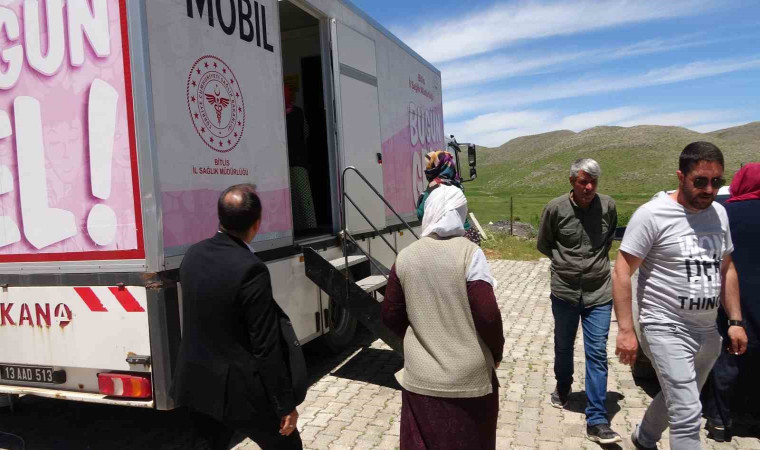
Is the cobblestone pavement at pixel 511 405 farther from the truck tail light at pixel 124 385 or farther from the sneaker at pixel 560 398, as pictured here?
the truck tail light at pixel 124 385

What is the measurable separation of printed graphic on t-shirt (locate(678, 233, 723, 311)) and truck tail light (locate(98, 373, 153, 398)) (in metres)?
2.93

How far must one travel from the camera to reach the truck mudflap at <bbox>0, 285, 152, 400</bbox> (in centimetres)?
321

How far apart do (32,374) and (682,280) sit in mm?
3825

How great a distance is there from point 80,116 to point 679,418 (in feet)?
11.9

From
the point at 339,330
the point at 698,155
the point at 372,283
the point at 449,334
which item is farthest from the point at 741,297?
the point at 339,330

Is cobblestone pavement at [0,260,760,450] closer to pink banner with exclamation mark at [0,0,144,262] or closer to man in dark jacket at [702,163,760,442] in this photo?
man in dark jacket at [702,163,760,442]

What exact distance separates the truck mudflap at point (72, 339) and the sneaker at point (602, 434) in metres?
2.81

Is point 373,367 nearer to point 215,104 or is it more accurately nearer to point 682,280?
point 215,104

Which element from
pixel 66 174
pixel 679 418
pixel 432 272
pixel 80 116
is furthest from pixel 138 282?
pixel 679 418

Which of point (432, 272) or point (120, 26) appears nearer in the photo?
point (432, 272)

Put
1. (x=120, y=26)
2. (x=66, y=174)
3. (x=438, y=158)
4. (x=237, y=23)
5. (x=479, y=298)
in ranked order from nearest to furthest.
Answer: (x=479, y=298), (x=120, y=26), (x=66, y=174), (x=237, y=23), (x=438, y=158)

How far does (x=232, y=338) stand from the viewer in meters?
2.28

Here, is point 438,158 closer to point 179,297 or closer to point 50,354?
point 179,297

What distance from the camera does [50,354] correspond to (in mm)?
3451
